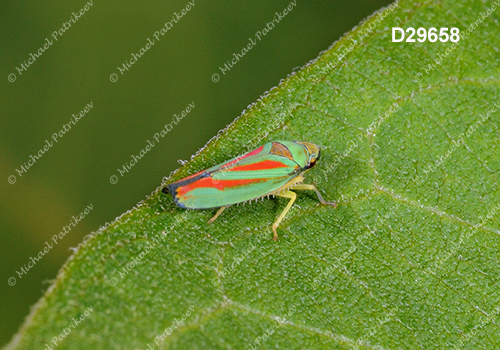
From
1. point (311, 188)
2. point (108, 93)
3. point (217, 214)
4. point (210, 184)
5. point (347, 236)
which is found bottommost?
point (347, 236)

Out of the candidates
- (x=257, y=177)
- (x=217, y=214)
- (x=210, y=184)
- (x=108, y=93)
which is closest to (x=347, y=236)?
(x=257, y=177)

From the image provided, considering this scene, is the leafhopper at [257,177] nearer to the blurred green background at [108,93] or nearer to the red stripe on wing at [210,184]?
the red stripe on wing at [210,184]

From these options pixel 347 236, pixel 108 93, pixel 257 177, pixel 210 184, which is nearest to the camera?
pixel 347 236

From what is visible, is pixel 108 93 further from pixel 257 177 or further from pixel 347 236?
pixel 347 236

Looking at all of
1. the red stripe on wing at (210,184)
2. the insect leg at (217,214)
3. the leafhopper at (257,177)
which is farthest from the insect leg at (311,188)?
the insect leg at (217,214)

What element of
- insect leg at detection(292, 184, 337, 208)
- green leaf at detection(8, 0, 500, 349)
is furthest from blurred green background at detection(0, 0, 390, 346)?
green leaf at detection(8, 0, 500, 349)
